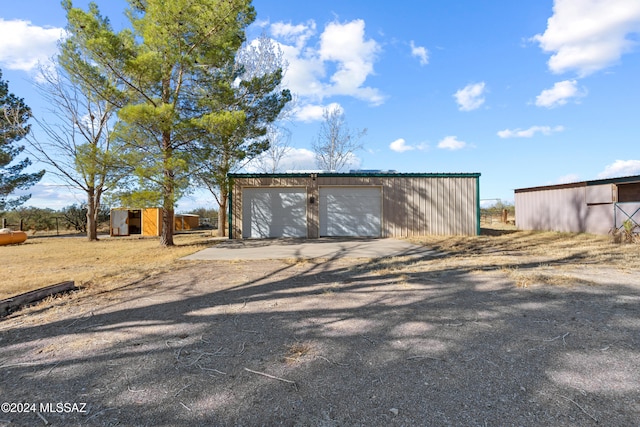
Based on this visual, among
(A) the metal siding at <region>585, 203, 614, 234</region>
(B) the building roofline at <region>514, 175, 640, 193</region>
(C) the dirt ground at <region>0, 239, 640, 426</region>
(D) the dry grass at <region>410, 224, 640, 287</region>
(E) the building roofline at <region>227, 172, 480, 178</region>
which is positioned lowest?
(C) the dirt ground at <region>0, 239, 640, 426</region>

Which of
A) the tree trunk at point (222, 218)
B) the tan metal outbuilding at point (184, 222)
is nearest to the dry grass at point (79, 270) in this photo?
the tree trunk at point (222, 218)

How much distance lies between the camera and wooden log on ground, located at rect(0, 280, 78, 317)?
12.7 ft

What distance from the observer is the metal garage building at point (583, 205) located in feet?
40.3

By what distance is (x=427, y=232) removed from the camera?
13680 millimetres

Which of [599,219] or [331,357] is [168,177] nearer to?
[331,357]

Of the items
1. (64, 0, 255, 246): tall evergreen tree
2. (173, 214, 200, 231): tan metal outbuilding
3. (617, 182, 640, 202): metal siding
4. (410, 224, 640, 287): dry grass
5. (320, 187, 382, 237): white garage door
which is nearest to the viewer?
(410, 224, 640, 287): dry grass

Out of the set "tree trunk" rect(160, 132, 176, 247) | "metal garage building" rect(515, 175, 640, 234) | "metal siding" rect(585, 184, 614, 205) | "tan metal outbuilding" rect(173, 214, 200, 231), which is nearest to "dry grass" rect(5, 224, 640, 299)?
"tree trunk" rect(160, 132, 176, 247)

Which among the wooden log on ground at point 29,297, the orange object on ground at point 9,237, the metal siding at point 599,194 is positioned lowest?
the wooden log on ground at point 29,297

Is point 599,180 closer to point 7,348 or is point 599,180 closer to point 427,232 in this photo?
point 427,232

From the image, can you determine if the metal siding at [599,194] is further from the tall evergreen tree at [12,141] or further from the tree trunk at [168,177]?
the tall evergreen tree at [12,141]

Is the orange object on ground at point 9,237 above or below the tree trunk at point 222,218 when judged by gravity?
below

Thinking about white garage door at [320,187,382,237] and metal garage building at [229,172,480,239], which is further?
white garage door at [320,187,382,237]

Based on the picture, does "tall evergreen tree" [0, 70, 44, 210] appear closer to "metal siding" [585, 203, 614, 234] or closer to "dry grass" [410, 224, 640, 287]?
"dry grass" [410, 224, 640, 287]

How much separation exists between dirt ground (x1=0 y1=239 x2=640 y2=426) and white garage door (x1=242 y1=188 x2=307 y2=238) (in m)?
8.70
